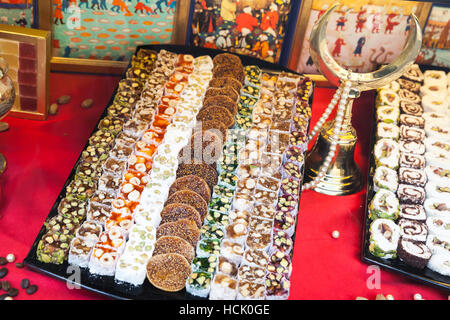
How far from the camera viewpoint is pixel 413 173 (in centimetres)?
325

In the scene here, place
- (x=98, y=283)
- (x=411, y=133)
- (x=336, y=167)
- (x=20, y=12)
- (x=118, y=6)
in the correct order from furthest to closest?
(x=118, y=6) → (x=20, y=12) → (x=411, y=133) → (x=336, y=167) → (x=98, y=283)

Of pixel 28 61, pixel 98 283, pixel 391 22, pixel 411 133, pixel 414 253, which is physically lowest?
pixel 98 283

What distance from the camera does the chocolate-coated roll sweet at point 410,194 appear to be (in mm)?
3129

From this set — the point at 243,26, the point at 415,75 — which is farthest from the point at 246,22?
the point at 415,75

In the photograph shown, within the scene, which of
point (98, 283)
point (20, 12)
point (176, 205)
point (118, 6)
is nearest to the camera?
point (98, 283)

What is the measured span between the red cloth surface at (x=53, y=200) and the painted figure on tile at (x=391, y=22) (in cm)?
72

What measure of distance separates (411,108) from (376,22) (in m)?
0.64

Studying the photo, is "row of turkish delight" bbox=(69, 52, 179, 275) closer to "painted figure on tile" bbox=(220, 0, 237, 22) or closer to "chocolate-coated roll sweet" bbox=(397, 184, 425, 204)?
"painted figure on tile" bbox=(220, 0, 237, 22)

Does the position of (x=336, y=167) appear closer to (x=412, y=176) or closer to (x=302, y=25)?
(x=412, y=176)

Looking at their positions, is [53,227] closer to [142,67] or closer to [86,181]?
[86,181]

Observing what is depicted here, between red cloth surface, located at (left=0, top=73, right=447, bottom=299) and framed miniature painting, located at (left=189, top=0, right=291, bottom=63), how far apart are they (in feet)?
2.57

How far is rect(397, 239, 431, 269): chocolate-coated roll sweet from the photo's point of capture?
2.86 metres
